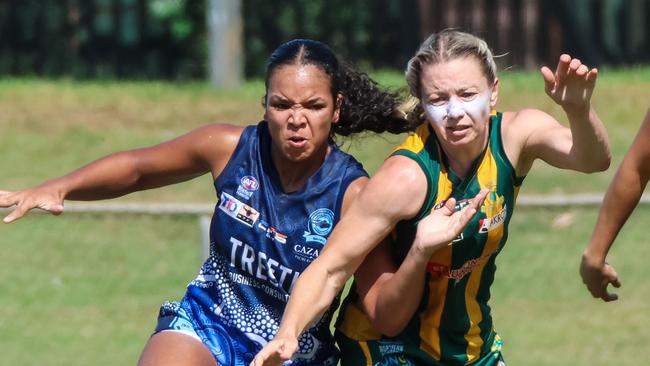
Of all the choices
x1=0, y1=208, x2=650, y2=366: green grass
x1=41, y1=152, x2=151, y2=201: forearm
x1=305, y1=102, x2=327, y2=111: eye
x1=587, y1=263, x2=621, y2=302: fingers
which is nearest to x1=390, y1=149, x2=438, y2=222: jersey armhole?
x1=305, y1=102, x2=327, y2=111: eye

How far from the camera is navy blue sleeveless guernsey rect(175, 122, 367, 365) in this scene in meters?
4.86

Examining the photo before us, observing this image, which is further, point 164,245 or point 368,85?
point 164,245

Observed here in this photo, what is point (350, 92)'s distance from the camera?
16.5ft

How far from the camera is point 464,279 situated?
15.7 ft

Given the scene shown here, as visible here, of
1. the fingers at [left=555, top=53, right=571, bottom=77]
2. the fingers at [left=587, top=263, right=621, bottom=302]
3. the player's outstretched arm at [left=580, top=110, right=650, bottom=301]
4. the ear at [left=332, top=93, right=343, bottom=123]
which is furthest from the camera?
the fingers at [left=587, top=263, right=621, bottom=302]

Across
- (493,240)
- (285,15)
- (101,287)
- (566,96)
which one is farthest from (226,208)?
(285,15)

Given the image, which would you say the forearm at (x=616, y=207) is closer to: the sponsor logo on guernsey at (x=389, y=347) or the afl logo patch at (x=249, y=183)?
the sponsor logo on guernsey at (x=389, y=347)

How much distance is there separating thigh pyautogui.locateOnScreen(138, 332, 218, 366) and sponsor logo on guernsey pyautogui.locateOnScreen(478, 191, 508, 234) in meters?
1.05

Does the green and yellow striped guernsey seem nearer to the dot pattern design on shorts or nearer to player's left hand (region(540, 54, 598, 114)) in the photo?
the dot pattern design on shorts

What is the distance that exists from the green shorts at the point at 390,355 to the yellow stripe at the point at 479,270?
0.06m

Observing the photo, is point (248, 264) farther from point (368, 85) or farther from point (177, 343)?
point (368, 85)

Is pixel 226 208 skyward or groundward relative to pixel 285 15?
skyward

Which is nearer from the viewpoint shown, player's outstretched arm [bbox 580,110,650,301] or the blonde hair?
the blonde hair

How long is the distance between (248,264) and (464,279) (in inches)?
29.4
